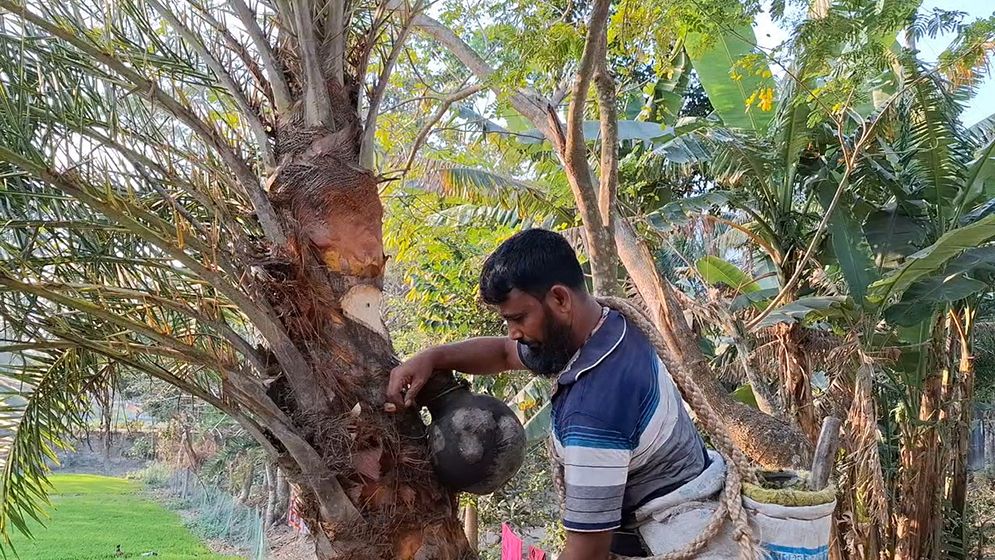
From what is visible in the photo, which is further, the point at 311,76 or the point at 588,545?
the point at 311,76

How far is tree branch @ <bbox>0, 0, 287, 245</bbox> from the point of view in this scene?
7.03 feet

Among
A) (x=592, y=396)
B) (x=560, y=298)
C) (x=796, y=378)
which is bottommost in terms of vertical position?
(x=796, y=378)

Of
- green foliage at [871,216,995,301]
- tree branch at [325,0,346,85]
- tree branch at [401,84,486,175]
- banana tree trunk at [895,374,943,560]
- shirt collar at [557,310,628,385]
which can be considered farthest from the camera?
banana tree trunk at [895,374,943,560]

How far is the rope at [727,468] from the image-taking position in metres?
1.67

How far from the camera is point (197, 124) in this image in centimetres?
235

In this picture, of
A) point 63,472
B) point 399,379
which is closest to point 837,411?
point 399,379

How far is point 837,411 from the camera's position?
584cm

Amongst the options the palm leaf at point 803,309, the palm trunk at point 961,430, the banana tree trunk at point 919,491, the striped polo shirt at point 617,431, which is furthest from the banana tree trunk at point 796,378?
the striped polo shirt at point 617,431

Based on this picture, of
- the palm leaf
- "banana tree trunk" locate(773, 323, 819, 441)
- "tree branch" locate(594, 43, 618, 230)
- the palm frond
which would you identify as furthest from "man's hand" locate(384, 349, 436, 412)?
"banana tree trunk" locate(773, 323, 819, 441)

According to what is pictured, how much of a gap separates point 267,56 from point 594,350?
1.59m

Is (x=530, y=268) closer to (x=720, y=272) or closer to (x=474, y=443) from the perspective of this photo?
(x=474, y=443)

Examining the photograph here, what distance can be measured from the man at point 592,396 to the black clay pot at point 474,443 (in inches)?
13.4

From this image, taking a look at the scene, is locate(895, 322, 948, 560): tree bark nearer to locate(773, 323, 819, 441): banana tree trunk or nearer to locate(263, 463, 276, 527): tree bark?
locate(773, 323, 819, 441): banana tree trunk

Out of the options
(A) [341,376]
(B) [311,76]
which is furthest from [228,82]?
(A) [341,376]
